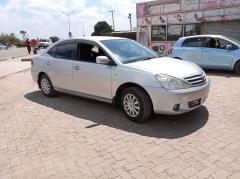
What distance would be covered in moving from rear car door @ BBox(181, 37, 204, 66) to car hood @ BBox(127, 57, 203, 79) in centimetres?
575

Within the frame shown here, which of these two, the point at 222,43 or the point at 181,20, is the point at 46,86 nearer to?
the point at 222,43

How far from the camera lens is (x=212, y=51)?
1059 centimetres

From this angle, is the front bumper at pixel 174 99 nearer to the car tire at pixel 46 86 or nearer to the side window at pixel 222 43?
the car tire at pixel 46 86

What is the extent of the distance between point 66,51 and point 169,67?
2772 mm

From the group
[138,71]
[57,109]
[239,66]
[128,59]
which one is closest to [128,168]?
[138,71]

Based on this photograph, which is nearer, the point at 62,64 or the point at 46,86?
the point at 62,64

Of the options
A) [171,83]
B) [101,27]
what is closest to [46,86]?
[171,83]

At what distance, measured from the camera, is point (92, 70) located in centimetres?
591

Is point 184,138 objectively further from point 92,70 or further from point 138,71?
point 92,70

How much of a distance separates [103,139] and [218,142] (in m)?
1.83

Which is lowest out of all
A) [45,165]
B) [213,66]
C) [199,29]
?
[45,165]

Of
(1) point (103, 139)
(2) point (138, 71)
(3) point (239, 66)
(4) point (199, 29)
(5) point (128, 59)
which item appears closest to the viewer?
(1) point (103, 139)

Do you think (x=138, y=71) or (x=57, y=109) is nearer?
(x=138, y=71)

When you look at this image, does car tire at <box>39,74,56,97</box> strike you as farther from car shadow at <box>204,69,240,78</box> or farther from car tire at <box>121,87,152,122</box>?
car shadow at <box>204,69,240,78</box>
